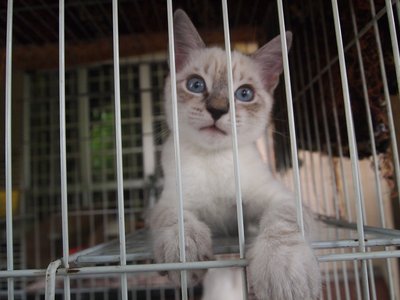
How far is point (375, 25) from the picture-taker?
972mm

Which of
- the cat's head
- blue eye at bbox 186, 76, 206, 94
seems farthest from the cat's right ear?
blue eye at bbox 186, 76, 206, 94

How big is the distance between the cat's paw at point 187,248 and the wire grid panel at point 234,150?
0.11 feet

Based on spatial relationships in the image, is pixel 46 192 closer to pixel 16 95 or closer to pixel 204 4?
pixel 16 95

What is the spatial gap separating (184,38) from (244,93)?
0.25m

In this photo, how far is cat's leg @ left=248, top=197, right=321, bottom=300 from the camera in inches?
23.1

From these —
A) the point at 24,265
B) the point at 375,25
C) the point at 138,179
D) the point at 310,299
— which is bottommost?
the point at 24,265

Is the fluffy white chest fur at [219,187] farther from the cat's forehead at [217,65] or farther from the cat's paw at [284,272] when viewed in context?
the cat's paw at [284,272]

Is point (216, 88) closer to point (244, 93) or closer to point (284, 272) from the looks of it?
point (244, 93)

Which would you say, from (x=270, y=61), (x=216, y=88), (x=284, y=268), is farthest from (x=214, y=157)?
(x=284, y=268)

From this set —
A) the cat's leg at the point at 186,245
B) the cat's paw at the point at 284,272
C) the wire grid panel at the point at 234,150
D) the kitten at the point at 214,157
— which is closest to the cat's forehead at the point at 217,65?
the kitten at the point at 214,157

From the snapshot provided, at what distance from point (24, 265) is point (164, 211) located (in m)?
1.54

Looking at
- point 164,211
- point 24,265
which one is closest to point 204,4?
point 164,211

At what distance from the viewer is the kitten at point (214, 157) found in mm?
755

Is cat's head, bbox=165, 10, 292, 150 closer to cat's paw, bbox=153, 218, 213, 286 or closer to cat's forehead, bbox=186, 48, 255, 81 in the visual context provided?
cat's forehead, bbox=186, 48, 255, 81
